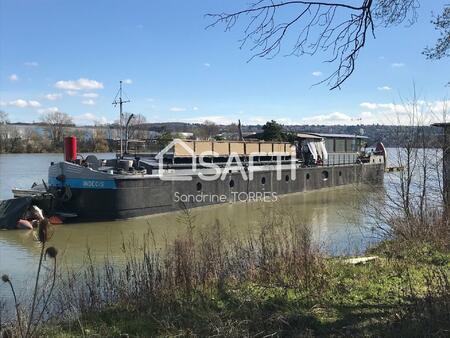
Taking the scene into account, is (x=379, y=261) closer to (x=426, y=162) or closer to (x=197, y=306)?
(x=197, y=306)

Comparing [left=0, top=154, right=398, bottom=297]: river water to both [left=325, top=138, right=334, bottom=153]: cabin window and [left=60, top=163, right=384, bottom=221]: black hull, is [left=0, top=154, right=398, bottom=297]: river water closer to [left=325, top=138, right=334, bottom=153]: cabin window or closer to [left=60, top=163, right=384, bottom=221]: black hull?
[left=60, top=163, right=384, bottom=221]: black hull

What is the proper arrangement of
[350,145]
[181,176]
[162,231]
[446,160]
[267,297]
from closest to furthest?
[267,297], [446,160], [162,231], [181,176], [350,145]

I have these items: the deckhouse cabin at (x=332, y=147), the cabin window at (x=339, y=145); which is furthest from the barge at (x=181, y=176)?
the cabin window at (x=339, y=145)

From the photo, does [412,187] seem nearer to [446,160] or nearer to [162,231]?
[446,160]

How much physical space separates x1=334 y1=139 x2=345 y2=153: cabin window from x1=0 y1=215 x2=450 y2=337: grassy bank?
112 ft

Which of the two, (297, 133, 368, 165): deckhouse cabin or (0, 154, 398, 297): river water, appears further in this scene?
(297, 133, 368, 165): deckhouse cabin

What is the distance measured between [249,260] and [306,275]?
1.33 metres

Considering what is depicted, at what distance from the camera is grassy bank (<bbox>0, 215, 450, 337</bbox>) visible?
4980 millimetres

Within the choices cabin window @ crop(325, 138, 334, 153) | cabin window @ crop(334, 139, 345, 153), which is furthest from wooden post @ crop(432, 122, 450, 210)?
cabin window @ crop(334, 139, 345, 153)

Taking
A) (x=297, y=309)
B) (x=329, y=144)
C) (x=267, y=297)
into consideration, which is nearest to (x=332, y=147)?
(x=329, y=144)

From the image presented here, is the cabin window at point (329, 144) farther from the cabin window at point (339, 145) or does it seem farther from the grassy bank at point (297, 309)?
the grassy bank at point (297, 309)

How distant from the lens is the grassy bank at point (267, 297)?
4.98 m

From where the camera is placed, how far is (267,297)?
641cm

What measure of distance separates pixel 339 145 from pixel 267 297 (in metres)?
38.2
